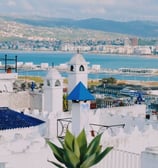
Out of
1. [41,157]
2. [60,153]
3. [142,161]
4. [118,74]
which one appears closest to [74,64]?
[41,157]

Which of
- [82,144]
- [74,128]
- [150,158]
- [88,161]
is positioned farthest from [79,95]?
[88,161]

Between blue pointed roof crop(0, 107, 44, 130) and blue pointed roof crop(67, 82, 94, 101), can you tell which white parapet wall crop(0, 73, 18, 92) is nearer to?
blue pointed roof crop(0, 107, 44, 130)

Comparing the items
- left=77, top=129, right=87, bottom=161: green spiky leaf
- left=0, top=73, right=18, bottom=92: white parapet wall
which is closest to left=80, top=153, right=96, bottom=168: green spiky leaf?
left=77, top=129, right=87, bottom=161: green spiky leaf

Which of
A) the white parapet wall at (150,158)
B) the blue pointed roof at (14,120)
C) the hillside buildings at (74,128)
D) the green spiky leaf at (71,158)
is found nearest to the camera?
the green spiky leaf at (71,158)

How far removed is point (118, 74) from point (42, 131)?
92259mm

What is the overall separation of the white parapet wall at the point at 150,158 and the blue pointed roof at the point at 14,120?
5.15 m

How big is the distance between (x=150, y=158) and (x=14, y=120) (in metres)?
5.81

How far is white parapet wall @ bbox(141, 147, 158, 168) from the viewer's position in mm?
9828

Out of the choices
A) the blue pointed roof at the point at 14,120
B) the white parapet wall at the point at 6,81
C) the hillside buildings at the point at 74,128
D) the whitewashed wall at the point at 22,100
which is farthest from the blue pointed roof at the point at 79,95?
the white parapet wall at the point at 6,81

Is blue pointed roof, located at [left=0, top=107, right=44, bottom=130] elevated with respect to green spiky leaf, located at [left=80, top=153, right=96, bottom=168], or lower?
lower

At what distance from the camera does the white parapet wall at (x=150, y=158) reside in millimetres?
9828

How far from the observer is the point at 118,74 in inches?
4200

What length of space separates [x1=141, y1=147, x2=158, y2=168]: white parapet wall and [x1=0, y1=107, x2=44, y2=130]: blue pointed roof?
5.15 m

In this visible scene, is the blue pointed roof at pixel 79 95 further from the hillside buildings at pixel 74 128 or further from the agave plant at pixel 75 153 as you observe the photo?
the agave plant at pixel 75 153
